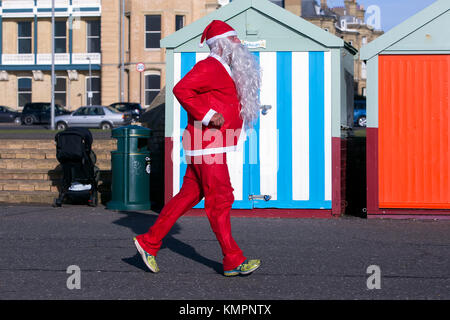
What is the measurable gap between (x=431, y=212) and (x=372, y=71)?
2.02m

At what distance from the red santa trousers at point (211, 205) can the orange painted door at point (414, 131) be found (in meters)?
4.52

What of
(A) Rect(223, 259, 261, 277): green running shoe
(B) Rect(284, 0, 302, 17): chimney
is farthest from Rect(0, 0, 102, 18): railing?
(A) Rect(223, 259, 261, 277): green running shoe

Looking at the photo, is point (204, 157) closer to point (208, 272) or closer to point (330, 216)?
point (208, 272)

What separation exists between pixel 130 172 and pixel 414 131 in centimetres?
402

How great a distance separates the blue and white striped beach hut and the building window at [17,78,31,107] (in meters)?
43.0

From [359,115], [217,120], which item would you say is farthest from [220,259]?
[359,115]

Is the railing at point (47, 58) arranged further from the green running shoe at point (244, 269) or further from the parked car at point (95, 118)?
the green running shoe at point (244, 269)

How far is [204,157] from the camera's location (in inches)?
221

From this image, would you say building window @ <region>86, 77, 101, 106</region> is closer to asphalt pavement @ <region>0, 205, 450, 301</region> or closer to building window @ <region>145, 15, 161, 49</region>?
building window @ <region>145, 15, 161, 49</region>

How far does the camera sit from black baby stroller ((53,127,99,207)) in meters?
10.7

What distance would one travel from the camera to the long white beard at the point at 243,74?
5.68 metres
